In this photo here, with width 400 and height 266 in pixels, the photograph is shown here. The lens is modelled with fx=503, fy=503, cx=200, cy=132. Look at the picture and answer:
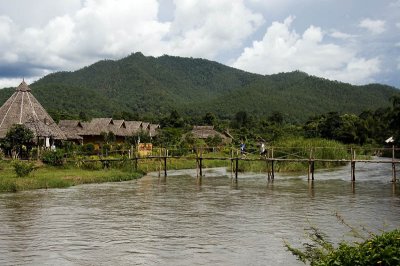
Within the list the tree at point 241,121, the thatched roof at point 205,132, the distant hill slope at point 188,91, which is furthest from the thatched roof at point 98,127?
the distant hill slope at point 188,91

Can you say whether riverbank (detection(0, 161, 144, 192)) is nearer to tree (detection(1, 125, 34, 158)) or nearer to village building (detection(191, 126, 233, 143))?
tree (detection(1, 125, 34, 158))

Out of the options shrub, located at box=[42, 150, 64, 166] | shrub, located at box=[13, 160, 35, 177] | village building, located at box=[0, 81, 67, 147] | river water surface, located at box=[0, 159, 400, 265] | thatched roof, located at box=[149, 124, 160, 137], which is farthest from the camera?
thatched roof, located at box=[149, 124, 160, 137]

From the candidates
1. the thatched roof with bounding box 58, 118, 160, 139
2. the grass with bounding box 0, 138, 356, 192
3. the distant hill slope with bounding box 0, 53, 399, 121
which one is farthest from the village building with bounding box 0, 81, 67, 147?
the distant hill slope with bounding box 0, 53, 399, 121

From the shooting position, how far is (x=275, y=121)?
80625 millimetres

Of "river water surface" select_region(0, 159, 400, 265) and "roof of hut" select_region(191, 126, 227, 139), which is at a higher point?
"roof of hut" select_region(191, 126, 227, 139)

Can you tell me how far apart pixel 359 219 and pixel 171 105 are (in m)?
91.2

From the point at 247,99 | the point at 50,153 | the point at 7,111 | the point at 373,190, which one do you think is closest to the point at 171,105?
the point at 247,99

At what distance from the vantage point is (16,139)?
35.5m

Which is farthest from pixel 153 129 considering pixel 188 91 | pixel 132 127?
pixel 188 91

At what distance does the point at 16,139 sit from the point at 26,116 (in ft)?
20.6

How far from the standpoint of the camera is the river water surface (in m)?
12.4

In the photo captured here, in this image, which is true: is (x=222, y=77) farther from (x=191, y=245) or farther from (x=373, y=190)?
(x=191, y=245)

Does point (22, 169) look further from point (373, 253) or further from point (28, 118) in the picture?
point (373, 253)

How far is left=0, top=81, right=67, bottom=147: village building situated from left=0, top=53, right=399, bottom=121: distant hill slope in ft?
143
